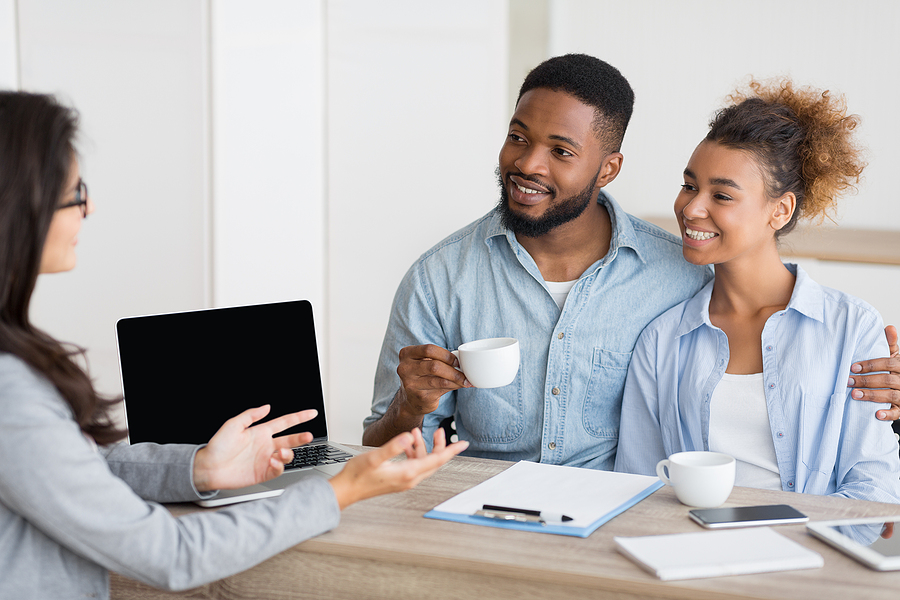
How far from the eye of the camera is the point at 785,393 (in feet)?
5.71

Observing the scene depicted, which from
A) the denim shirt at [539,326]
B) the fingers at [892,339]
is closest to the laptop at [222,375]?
the denim shirt at [539,326]

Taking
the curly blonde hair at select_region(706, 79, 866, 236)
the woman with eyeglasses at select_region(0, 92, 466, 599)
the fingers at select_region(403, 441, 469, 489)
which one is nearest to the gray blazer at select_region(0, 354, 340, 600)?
the woman with eyeglasses at select_region(0, 92, 466, 599)

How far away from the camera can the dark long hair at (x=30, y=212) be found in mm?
1025

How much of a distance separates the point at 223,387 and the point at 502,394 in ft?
2.25

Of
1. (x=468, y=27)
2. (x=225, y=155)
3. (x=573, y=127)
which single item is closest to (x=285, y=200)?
(x=225, y=155)

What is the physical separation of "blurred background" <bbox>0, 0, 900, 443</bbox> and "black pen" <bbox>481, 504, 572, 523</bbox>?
2652 millimetres

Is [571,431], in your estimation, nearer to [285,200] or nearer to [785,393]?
[785,393]

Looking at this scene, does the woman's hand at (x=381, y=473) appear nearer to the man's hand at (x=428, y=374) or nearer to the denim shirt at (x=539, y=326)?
the man's hand at (x=428, y=374)

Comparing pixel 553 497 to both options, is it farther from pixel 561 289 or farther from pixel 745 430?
pixel 561 289

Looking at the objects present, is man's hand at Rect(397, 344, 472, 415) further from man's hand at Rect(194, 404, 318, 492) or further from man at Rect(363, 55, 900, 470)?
man's hand at Rect(194, 404, 318, 492)

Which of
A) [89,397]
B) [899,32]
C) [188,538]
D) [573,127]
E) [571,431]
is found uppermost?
[899,32]

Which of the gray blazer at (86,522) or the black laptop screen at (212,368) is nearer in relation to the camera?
the gray blazer at (86,522)

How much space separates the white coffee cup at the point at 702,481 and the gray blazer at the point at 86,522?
0.53 metres

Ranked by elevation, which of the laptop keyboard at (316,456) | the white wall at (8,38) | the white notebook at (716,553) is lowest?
the laptop keyboard at (316,456)
